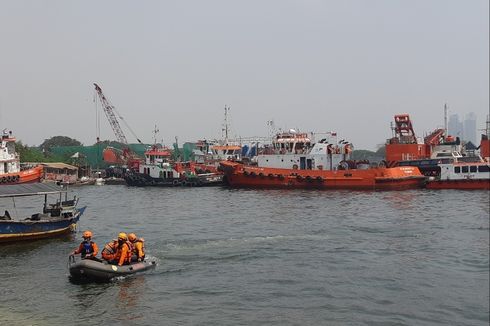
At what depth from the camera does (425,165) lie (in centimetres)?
4628

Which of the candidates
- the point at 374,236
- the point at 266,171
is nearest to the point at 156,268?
the point at 374,236

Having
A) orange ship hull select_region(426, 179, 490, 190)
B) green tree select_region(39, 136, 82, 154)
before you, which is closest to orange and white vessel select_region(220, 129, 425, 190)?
orange ship hull select_region(426, 179, 490, 190)

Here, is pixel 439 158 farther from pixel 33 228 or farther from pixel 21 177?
pixel 21 177

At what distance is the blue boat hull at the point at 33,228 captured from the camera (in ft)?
67.5

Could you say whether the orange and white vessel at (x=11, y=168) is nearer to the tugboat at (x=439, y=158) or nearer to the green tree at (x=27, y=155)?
the green tree at (x=27, y=155)

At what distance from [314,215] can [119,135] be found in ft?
167

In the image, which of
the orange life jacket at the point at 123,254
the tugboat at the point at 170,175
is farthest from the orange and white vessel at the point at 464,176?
the orange life jacket at the point at 123,254

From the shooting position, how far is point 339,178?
43.6 m

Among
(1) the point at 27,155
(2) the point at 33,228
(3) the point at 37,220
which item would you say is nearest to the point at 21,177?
(1) the point at 27,155

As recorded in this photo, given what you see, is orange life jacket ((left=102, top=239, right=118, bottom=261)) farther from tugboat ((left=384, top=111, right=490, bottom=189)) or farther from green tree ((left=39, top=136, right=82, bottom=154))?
green tree ((left=39, top=136, right=82, bottom=154))

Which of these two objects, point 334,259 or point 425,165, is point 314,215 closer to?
point 334,259

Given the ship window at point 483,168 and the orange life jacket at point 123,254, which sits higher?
the ship window at point 483,168

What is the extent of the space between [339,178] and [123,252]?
101 ft

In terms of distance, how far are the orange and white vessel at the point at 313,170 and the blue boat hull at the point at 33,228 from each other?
25.5 meters
